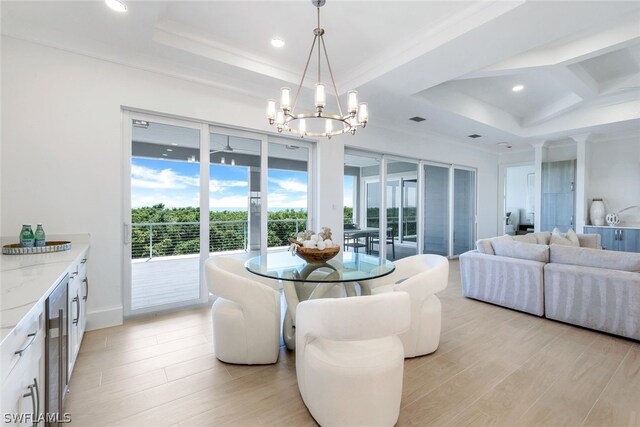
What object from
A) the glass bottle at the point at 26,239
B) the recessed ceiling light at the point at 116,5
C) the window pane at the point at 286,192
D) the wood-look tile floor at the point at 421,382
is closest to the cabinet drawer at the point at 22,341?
the wood-look tile floor at the point at 421,382

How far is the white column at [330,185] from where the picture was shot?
4.65 m

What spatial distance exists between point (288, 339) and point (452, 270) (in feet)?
14.4

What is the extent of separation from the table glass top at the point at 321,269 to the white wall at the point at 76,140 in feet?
5.70

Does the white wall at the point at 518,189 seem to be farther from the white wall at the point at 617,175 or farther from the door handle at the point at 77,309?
the door handle at the point at 77,309

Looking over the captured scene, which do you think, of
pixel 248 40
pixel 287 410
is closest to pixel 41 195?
pixel 248 40

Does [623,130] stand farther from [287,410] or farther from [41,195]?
[41,195]

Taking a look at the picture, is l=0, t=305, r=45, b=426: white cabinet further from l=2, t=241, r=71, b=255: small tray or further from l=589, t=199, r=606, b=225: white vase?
l=589, t=199, r=606, b=225: white vase

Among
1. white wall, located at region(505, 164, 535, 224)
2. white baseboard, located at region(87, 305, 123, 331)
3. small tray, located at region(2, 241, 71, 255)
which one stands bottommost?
white baseboard, located at region(87, 305, 123, 331)

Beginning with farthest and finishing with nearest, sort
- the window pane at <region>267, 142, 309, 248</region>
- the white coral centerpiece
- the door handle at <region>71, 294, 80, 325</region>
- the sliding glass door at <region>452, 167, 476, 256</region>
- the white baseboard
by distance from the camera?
the sliding glass door at <region>452, 167, 476, 256</region>, the window pane at <region>267, 142, 309, 248</region>, the white baseboard, the white coral centerpiece, the door handle at <region>71, 294, 80, 325</region>

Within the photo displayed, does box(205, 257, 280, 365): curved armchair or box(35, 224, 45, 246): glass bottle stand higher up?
box(35, 224, 45, 246): glass bottle

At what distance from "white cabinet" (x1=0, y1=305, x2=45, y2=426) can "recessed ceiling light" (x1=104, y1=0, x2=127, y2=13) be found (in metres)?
2.38

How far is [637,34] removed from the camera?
2924mm

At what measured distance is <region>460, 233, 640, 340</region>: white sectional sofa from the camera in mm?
2820

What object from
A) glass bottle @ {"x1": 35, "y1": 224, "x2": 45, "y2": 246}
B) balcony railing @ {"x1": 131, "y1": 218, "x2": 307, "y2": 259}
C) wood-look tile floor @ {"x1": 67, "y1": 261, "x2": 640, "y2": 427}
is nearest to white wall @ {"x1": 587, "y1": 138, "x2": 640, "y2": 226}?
wood-look tile floor @ {"x1": 67, "y1": 261, "x2": 640, "y2": 427}
